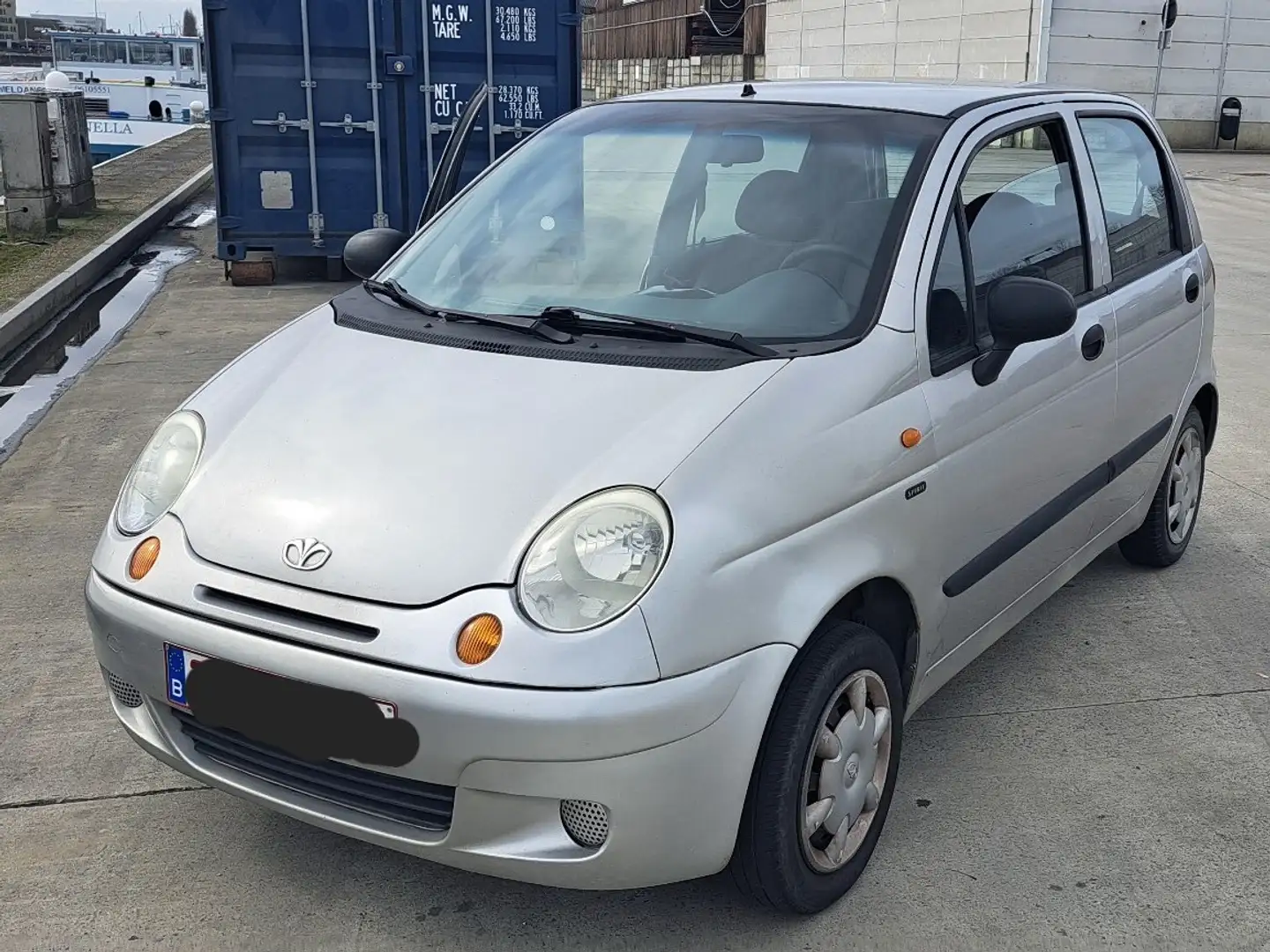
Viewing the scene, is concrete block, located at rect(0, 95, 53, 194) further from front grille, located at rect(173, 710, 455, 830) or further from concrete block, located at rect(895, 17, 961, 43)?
concrete block, located at rect(895, 17, 961, 43)

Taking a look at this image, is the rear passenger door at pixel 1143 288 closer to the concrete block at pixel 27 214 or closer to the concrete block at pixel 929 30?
the concrete block at pixel 27 214

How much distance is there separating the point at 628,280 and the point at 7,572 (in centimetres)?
274

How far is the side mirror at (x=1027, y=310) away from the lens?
3.07 m

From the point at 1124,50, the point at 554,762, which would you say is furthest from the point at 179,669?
the point at 1124,50

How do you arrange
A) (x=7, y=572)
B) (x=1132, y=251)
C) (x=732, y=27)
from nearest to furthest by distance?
(x=1132, y=251) → (x=7, y=572) → (x=732, y=27)

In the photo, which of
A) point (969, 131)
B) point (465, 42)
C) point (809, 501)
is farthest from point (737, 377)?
point (465, 42)

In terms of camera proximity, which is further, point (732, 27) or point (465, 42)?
point (732, 27)

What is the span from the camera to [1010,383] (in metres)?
3.30

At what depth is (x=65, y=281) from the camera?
35.8ft

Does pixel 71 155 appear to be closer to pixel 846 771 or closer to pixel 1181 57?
pixel 846 771

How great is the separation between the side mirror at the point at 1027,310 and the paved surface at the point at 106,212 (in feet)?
28.0

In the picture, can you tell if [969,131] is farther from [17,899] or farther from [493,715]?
[17,899]

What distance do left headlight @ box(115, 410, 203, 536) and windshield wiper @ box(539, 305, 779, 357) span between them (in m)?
0.84

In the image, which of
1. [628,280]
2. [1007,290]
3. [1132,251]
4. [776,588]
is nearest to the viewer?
[776,588]
